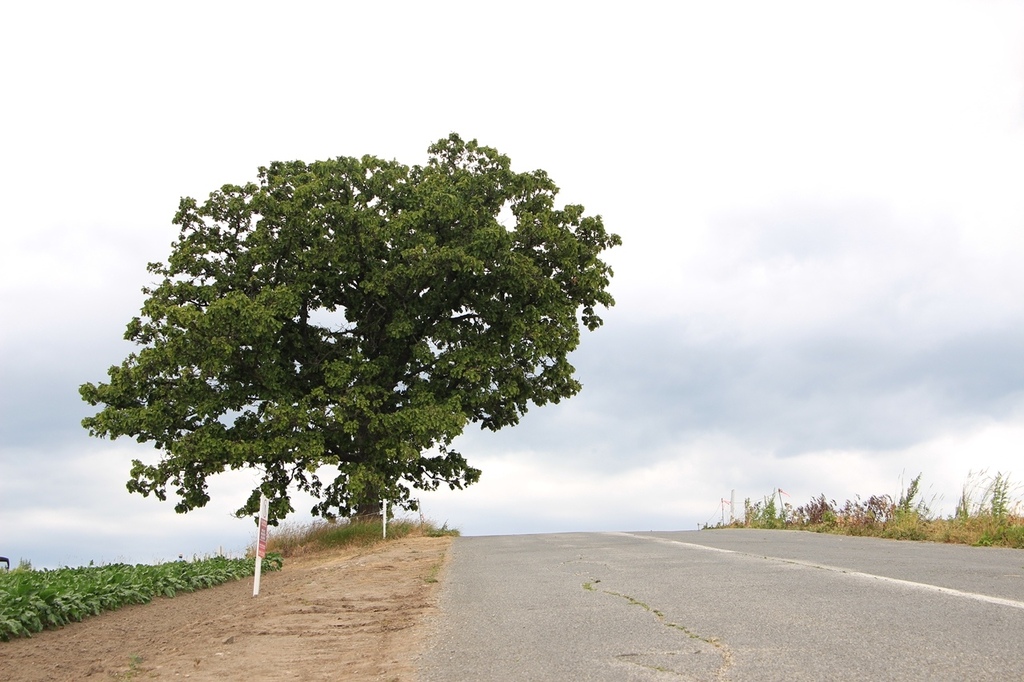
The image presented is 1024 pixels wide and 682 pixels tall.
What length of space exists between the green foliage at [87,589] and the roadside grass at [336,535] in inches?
142

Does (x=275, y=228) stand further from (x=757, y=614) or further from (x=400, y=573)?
(x=757, y=614)

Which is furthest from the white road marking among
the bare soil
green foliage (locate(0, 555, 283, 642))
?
green foliage (locate(0, 555, 283, 642))

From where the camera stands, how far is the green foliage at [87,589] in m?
11.4

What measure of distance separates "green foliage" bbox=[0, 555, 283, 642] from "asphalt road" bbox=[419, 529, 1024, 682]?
5022mm

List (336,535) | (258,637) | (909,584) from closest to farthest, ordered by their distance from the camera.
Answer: (258,637) < (909,584) < (336,535)

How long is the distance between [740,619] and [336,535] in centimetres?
1782

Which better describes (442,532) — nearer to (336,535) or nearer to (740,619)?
(336,535)

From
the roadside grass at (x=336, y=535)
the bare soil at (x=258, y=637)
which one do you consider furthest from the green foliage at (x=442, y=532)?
the bare soil at (x=258, y=637)

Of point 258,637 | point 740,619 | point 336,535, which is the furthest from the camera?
point 336,535

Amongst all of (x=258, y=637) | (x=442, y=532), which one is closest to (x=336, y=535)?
(x=442, y=532)

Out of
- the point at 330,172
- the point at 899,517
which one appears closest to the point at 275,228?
the point at 330,172

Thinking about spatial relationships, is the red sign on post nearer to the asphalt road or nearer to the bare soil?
the bare soil

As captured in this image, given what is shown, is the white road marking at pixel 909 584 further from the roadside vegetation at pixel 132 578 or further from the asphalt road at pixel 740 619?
the roadside vegetation at pixel 132 578

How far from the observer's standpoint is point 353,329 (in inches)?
1078
